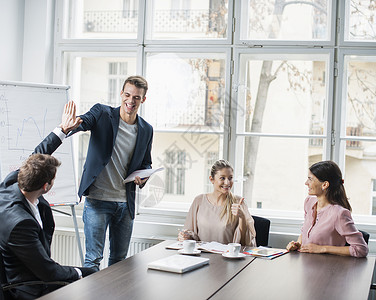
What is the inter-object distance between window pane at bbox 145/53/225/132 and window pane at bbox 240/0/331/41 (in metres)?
0.37

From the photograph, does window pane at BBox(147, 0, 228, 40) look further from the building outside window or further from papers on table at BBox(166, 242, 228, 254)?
papers on table at BBox(166, 242, 228, 254)

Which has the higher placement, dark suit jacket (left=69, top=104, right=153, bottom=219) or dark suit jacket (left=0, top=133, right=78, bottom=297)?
dark suit jacket (left=69, top=104, right=153, bottom=219)

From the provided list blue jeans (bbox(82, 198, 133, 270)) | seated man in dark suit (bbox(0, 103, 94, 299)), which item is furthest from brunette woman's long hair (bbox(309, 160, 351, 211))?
seated man in dark suit (bbox(0, 103, 94, 299))

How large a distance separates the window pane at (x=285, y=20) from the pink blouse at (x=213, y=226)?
154 cm

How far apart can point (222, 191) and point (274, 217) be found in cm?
88

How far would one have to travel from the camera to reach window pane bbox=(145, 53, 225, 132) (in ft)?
13.8

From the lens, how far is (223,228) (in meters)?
3.29

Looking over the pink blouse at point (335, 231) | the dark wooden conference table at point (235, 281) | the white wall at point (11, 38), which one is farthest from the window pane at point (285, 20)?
the dark wooden conference table at point (235, 281)

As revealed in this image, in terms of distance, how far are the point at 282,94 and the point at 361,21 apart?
847mm

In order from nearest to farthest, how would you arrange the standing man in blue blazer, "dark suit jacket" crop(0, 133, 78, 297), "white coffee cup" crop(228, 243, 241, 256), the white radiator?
"dark suit jacket" crop(0, 133, 78, 297)
"white coffee cup" crop(228, 243, 241, 256)
the standing man in blue blazer
the white radiator

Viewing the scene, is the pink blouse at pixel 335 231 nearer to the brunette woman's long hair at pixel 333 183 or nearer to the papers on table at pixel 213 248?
the brunette woman's long hair at pixel 333 183

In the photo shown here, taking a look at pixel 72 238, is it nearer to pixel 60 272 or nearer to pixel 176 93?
pixel 176 93

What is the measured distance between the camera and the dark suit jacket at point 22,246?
228cm

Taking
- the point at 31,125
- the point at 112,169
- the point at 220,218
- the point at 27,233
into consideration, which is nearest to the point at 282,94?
the point at 220,218
